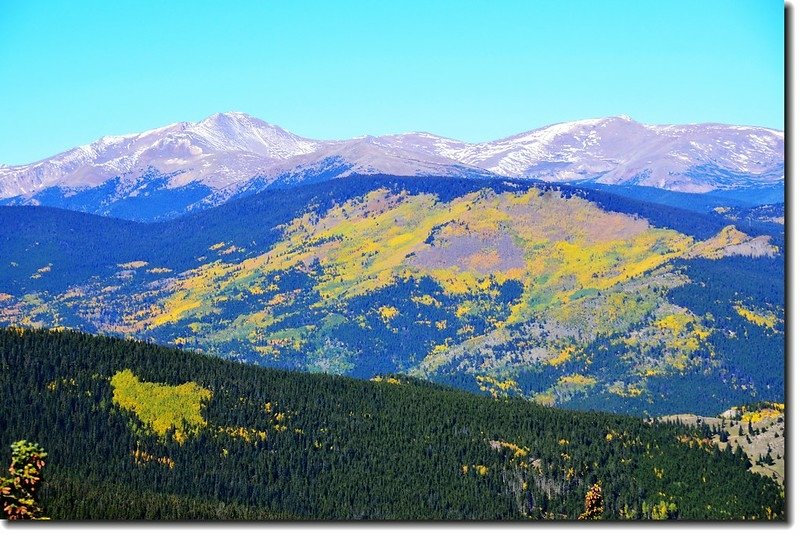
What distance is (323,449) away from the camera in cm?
18138

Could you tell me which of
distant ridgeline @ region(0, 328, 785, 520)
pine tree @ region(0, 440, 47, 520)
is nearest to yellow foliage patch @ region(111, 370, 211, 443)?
distant ridgeline @ region(0, 328, 785, 520)

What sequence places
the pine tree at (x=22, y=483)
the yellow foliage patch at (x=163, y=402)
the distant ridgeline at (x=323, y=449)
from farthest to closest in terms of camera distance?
the yellow foliage patch at (x=163, y=402)
the distant ridgeline at (x=323, y=449)
the pine tree at (x=22, y=483)

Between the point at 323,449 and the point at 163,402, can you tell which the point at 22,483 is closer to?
the point at 323,449

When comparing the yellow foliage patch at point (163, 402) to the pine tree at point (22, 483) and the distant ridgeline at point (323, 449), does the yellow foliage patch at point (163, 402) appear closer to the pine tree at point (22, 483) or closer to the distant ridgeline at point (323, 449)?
the distant ridgeline at point (323, 449)

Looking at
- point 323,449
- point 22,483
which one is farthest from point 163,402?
point 22,483

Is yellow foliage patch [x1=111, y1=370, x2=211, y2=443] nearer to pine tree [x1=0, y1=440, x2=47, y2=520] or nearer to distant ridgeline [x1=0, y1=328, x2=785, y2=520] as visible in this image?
distant ridgeline [x1=0, y1=328, x2=785, y2=520]

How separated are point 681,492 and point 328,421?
5793cm

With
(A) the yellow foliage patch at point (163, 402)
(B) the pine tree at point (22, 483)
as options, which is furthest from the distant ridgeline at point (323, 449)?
(B) the pine tree at point (22, 483)

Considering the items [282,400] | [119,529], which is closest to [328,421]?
[282,400]

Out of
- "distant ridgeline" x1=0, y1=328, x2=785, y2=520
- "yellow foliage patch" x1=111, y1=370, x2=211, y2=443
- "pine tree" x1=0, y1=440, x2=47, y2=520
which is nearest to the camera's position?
"pine tree" x1=0, y1=440, x2=47, y2=520

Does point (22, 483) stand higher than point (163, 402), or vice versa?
point (22, 483)

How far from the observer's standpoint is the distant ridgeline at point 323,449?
155m

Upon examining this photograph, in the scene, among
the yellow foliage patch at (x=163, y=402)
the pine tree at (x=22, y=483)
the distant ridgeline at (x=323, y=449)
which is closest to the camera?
the pine tree at (x=22, y=483)

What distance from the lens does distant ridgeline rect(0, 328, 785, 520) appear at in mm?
154875
